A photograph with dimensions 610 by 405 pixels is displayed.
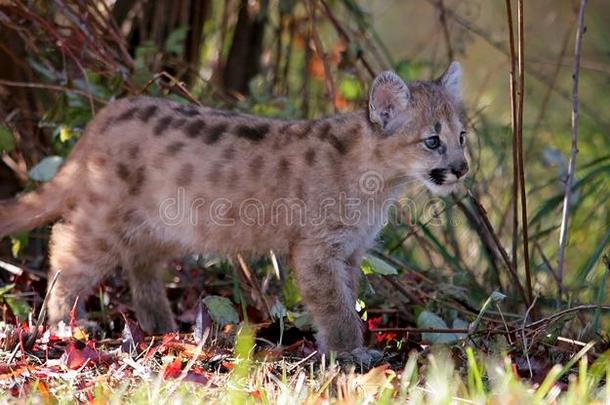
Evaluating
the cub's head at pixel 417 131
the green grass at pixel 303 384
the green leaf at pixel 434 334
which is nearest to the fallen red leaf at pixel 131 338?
the green grass at pixel 303 384

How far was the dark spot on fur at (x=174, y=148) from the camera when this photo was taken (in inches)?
225

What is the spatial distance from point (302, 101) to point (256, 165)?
2.55 metres

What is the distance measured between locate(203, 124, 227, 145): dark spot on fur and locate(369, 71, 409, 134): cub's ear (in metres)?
0.86

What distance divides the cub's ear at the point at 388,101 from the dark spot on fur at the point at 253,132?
62 centimetres

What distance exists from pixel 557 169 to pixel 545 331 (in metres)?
3.47

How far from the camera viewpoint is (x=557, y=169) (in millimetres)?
8281

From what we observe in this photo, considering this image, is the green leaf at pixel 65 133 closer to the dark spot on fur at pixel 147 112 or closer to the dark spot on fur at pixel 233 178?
the dark spot on fur at pixel 147 112

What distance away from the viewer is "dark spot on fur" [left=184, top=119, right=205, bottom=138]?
5.74m

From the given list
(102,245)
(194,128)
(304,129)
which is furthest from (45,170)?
(304,129)

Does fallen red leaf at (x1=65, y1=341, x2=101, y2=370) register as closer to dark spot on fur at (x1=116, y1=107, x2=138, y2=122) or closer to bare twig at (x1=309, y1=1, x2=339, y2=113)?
dark spot on fur at (x1=116, y1=107, x2=138, y2=122)

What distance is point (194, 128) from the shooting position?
18.9 ft

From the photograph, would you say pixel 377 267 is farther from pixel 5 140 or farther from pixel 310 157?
pixel 5 140

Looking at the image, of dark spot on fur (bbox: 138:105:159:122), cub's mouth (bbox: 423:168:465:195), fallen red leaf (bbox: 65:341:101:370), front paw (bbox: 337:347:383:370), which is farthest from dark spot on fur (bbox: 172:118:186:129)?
front paw (bbox: 337:347:383:370)

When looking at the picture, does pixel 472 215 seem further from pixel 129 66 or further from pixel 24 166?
pixel 24 166
